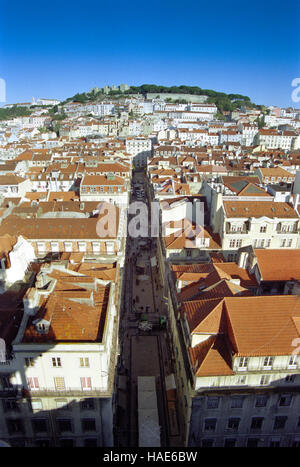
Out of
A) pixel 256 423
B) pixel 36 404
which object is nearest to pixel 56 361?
pixel 36 404

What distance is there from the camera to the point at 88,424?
23359 millimetres

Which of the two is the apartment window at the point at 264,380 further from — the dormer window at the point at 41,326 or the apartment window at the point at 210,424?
the dormer window at the point at 41,326

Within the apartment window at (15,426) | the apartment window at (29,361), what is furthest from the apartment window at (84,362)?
the apartment window at (15,426)

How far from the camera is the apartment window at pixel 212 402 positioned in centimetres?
2292

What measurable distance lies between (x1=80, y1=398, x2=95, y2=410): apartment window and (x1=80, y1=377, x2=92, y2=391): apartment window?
94cm

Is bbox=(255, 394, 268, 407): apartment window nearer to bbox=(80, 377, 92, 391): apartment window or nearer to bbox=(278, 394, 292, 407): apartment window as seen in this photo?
bbox=(278, 394, 292, 407): apartment window

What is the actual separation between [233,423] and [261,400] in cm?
293

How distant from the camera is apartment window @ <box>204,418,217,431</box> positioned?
77.7 ft

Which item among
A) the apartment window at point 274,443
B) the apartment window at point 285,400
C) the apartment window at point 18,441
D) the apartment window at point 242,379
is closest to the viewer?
the apartment window at point 242,379

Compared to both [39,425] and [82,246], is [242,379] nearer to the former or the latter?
[39,425]

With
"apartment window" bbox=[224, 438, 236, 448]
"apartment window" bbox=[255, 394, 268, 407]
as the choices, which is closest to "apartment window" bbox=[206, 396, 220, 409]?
"apartment window" bbox=[255, 394, 268, 407]

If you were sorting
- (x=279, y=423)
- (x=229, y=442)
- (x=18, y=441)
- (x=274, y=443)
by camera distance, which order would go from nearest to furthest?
(x=18, y=441), (x=279, y=423), (x=229, y=442), (x=274, y=443)

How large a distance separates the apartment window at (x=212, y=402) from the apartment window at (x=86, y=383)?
346 inches
